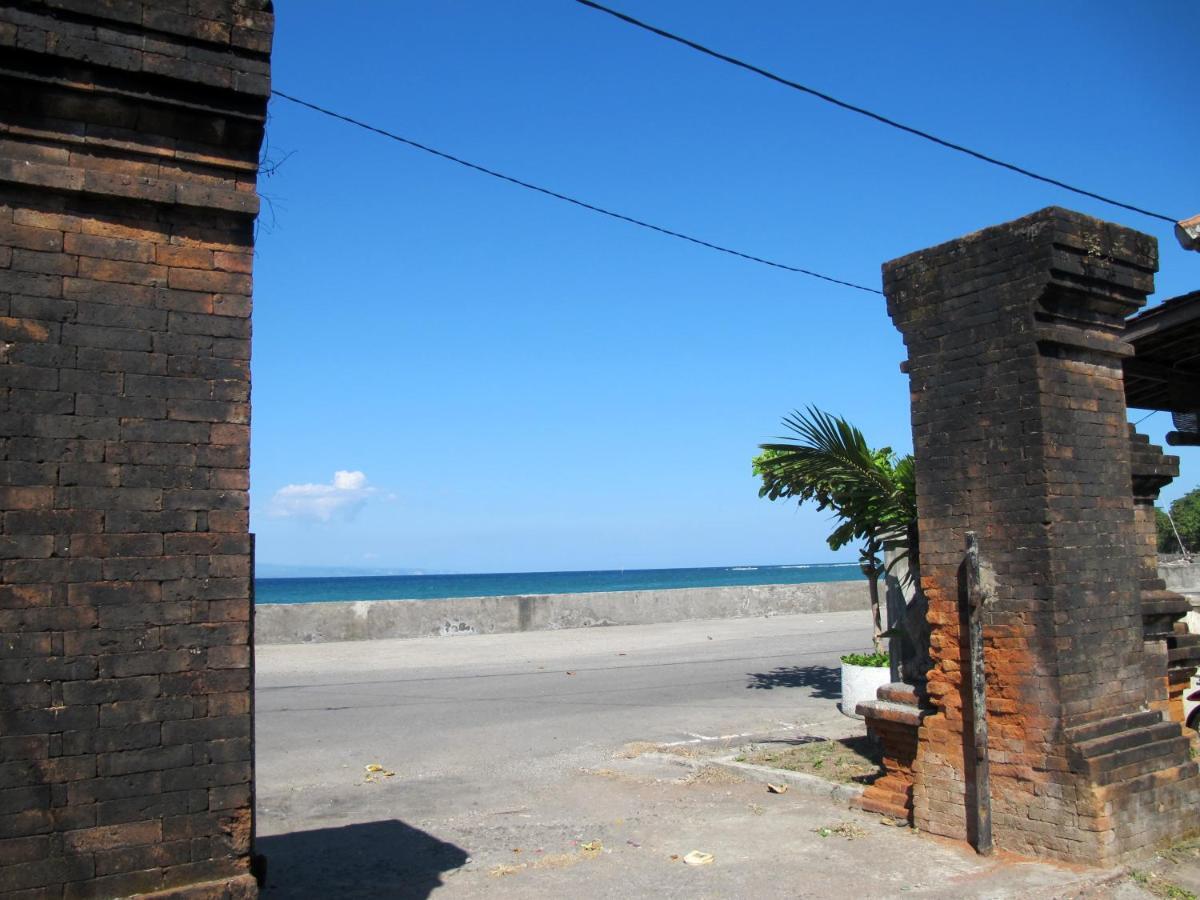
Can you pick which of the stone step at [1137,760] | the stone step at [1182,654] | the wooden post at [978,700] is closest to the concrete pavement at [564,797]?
the wooden post at [978,700]

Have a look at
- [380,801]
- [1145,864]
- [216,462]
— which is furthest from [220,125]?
[1145,864]

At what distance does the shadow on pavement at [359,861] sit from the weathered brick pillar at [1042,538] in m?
3.52

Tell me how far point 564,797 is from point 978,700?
3.58 meters

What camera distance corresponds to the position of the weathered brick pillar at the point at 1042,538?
6445 millimetres

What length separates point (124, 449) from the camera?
4.37m

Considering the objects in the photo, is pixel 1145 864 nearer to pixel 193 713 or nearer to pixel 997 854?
pixel 997 854

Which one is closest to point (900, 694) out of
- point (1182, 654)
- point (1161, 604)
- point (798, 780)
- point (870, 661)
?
point (798, 780)

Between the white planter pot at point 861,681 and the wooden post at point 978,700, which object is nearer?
the wooden post at point 978,700

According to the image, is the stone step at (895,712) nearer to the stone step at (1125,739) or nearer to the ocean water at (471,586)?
the stone step at (1125,739)

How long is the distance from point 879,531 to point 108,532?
7.56 m

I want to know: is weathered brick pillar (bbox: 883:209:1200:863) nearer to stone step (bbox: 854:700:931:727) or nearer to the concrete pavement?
stone step (bbox: 854:700:931:727)

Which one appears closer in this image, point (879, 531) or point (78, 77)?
point (78, 77)

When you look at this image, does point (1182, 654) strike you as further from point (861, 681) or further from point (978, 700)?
point (861, 681)

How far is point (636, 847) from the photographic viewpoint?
690cm
